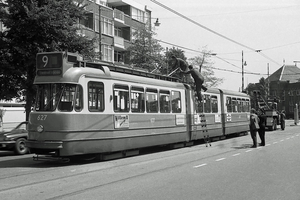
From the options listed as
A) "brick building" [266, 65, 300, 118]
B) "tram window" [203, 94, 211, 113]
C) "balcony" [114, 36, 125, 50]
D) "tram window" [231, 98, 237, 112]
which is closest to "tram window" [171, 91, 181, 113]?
"tram window" [203, 94, 211, 113]

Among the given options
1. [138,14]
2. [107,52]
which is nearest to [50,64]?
[107,52]

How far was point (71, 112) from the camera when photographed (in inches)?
419

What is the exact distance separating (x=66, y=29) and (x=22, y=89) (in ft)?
12.4

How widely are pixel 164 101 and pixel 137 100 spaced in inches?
78.2

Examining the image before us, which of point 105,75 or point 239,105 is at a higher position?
point 105,75

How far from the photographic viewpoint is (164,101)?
14.7 meters

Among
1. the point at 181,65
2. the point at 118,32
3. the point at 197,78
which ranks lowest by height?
the point at 197,78

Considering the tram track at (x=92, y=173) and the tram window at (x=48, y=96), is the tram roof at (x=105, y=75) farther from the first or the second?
the tram track at (x=92, y=173)

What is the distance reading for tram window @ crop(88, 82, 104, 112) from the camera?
11188mm

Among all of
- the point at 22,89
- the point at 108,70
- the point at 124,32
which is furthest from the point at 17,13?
the point at 124,32

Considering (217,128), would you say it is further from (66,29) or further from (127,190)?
(127,190)

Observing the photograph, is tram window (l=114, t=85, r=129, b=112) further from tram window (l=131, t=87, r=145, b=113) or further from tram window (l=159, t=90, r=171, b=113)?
tram window (l=159, t=90, r=171, b=113)

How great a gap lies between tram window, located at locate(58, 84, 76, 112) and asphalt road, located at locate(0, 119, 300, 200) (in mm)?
1623

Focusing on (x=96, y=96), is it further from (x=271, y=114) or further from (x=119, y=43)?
(x=119, y=43)
